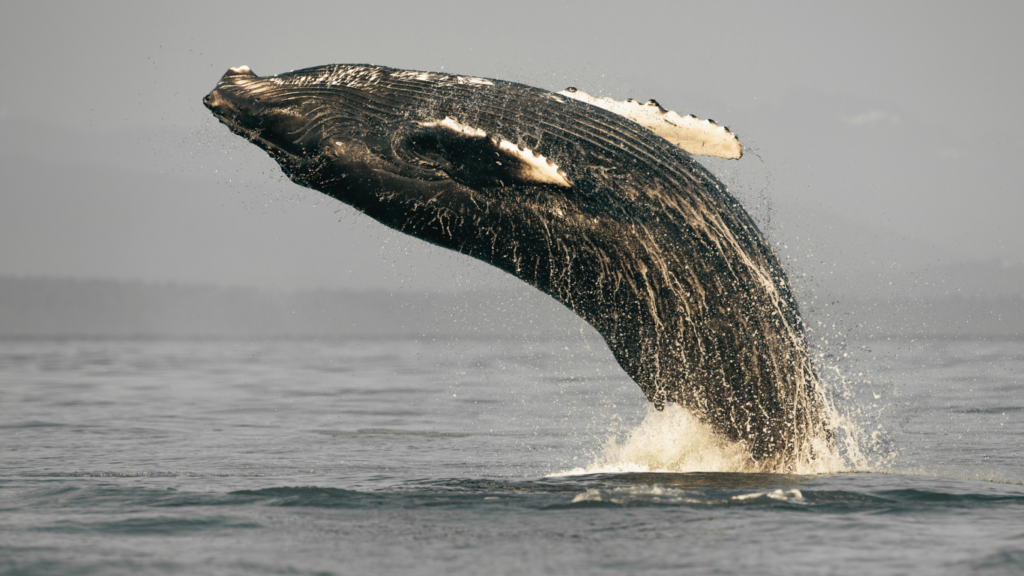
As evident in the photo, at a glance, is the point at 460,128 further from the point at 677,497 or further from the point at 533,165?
the point at 677,497

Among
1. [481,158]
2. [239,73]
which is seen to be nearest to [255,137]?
[239,73]

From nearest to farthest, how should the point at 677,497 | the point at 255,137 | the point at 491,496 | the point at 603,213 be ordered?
the point at 677,497
the point at 491,496
the point at 603,213
the point at 255,137

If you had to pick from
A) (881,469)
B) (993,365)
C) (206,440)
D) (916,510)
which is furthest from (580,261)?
(993,365)

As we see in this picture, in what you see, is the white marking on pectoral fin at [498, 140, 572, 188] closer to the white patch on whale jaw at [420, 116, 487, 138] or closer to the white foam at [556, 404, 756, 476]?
the white patch on whale jaw at [420, 116, 487, 138]

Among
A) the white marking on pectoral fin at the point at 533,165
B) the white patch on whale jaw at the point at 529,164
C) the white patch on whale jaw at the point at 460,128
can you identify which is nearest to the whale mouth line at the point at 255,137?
the white patch on whale jaw at the point at 460,128

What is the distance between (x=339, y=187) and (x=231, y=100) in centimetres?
152

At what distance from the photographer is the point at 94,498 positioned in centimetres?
807

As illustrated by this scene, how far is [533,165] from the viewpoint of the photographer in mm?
7574

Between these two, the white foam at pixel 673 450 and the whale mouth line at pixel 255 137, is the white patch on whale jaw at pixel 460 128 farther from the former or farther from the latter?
the white foam at pixel 673 450

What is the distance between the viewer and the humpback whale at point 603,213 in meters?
8.57

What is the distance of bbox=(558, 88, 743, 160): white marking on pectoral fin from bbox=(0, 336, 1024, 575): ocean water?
2314 millimetres

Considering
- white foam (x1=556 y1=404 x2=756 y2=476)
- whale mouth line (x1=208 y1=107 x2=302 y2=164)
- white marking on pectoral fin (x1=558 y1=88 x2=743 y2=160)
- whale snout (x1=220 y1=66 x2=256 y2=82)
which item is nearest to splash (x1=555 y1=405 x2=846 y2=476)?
white foam (x1=556 y1=404 x2=756 y2=476)

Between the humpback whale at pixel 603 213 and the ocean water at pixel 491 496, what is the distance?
1.80 feet

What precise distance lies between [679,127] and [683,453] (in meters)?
3.47
